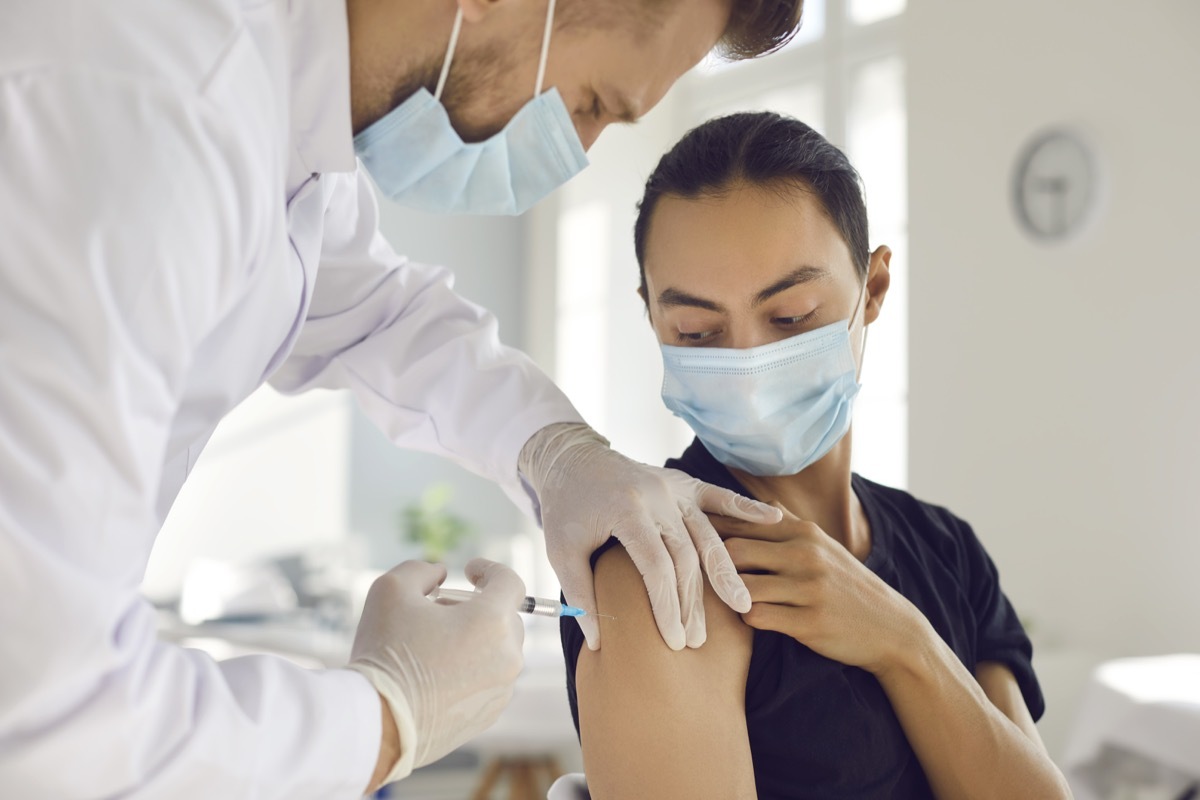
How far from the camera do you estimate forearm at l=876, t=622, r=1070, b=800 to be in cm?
122

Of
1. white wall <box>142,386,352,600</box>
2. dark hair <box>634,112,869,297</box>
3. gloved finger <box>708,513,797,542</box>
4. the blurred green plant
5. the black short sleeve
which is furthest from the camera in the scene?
the blurred green plant

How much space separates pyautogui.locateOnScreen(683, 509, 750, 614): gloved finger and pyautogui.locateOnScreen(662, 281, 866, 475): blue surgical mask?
0.18 meters

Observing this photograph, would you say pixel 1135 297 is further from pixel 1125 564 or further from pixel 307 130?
pixel 307 130

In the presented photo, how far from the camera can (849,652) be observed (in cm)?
120

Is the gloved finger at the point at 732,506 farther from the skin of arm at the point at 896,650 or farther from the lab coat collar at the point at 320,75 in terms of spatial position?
the lab coat collar at the point at 320,75

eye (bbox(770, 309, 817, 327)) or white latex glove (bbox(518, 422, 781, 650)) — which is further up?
eye (bbox(770, 309, 817, 327))

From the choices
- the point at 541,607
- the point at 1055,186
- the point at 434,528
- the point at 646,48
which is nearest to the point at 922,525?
the point at 541,607

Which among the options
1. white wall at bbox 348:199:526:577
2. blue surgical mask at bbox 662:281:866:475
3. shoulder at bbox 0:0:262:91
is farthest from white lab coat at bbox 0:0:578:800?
white wall at bbox 348:199:526:577

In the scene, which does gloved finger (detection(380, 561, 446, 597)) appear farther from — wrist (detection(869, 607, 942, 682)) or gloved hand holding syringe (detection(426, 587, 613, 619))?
wrist (detection(869, 607, 942, 682))

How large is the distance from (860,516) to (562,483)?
1.52 feet

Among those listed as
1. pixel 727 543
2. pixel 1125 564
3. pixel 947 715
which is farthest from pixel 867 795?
pixel 1125 564

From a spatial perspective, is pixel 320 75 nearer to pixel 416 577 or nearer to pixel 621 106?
pixel 621 106

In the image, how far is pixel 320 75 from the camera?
104cm

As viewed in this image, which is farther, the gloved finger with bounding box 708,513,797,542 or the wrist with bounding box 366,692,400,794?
the gloved finger with bounding box 708,513,797,542
